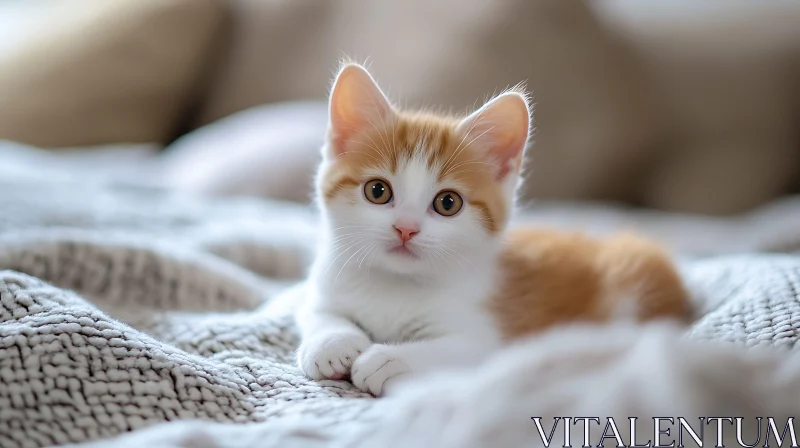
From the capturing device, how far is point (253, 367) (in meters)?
0.78

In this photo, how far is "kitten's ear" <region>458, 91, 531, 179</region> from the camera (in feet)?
3.17

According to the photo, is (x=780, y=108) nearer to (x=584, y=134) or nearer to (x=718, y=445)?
(x=584, y=134)

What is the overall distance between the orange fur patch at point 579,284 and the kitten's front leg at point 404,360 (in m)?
0.13

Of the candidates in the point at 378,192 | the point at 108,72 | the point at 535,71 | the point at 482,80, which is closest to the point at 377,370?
the point at 378,192

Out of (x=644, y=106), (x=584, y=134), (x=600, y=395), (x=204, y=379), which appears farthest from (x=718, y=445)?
(x=644, y=106)

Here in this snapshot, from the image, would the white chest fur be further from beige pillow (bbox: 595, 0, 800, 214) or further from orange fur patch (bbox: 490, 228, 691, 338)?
beige pillow (bbox: 595, 0, 800, 214)

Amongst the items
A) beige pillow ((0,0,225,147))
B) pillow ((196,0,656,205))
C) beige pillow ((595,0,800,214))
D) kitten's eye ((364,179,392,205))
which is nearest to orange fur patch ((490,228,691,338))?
kitten's eye ((364,179,392,205))

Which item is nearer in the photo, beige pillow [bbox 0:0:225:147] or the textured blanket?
the textured blanket

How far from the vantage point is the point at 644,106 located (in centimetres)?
221

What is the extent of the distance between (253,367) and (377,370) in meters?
0.14

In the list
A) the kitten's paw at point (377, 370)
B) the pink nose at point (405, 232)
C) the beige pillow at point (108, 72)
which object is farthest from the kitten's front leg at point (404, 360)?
the beige pillow at point (108, 72)

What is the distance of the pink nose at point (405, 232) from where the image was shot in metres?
0.88

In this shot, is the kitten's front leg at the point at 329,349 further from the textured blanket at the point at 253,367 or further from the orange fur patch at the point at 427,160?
the orange fur patch at the point at 427,160

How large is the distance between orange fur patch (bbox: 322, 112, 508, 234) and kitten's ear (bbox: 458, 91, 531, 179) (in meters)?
0.02
